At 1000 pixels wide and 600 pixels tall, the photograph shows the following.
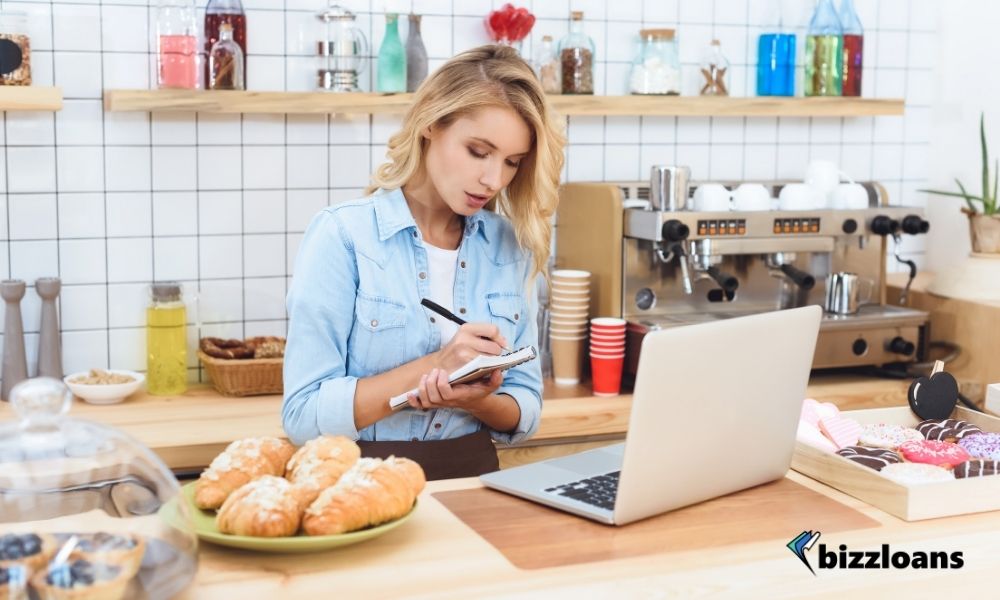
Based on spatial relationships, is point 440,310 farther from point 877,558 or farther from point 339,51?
point 339,51

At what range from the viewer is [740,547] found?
1.51 meters

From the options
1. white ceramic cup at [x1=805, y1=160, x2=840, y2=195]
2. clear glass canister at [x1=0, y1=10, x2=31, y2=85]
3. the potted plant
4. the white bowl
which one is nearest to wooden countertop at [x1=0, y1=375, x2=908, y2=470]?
the white bowl

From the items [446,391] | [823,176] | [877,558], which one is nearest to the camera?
[877,558]

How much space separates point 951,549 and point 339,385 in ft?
3.27

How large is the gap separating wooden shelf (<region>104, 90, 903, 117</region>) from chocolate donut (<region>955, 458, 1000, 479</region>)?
1.83 meters

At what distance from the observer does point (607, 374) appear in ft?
10.4

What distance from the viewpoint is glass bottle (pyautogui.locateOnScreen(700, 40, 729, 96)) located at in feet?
11.9

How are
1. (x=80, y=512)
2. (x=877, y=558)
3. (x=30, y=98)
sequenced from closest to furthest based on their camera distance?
(x=80, y=512) → (x=877, y=558) → (x=30, y=98)

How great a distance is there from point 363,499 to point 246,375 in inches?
65.9

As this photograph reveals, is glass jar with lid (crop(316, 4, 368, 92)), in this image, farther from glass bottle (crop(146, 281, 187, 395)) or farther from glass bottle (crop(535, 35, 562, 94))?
glass bottle (crop(146, 281, 187, 395))

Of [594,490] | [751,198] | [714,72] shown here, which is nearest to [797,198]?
[751,198]

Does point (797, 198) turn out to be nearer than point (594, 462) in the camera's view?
No

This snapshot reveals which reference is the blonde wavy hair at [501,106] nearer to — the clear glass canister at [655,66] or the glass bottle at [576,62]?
the glass bottle at [576,62]

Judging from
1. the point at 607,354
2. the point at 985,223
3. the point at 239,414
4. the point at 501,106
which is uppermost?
the point at 501,106
